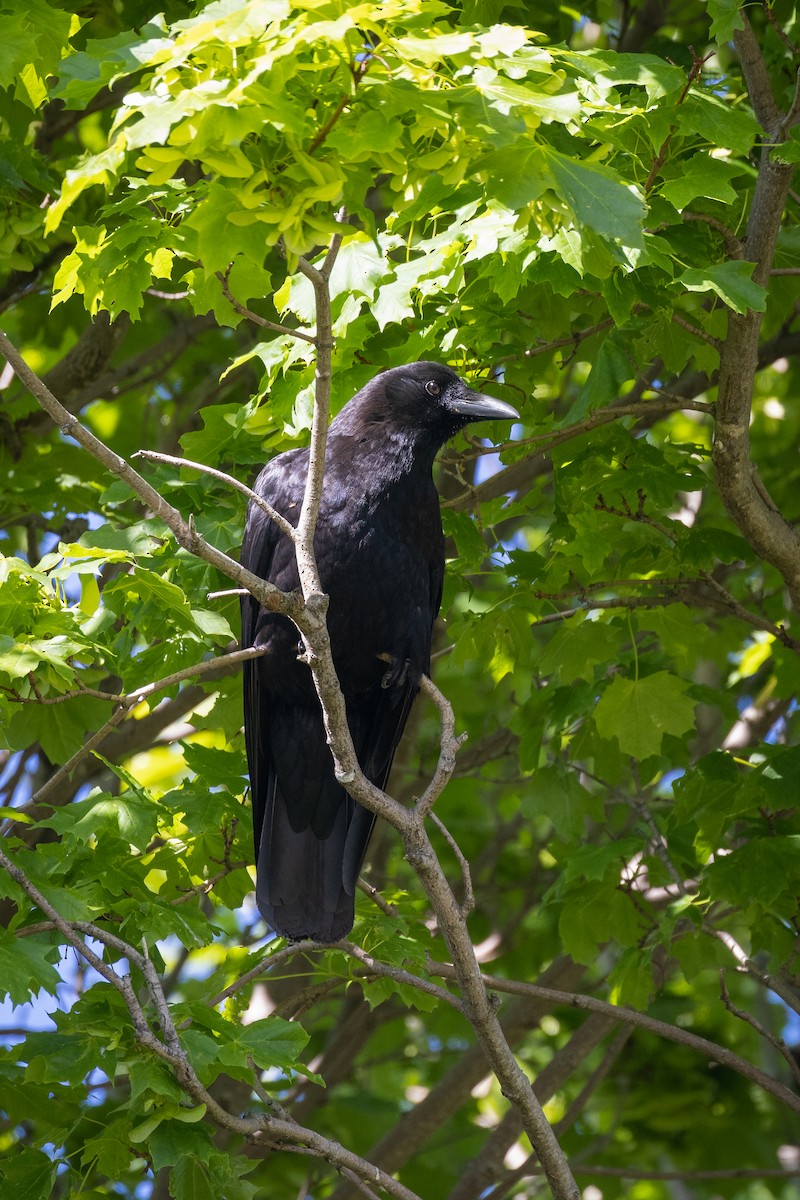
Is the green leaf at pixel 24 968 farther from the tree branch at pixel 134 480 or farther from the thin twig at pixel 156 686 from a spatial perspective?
the tree branch at pixel 134 480

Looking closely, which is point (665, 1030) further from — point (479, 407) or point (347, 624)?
point (479, 407)

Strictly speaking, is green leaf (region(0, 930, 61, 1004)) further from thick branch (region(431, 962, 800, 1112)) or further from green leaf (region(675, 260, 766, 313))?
green leaf (region(675, 260, 766, 313))

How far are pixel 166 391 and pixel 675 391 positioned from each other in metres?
2.63

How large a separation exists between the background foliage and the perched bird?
12 cm

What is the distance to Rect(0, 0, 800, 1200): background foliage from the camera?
249 centimetres

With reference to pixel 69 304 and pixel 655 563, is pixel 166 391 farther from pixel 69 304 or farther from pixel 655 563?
pixel 655 563

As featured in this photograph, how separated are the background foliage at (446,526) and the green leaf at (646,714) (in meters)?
0.01

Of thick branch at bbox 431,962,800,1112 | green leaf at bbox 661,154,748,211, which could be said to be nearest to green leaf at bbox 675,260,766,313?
green leaf at bbox 661,154,748,211

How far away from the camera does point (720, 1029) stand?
655 centimetres

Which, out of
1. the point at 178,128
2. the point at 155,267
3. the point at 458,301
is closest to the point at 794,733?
the point at 458,301

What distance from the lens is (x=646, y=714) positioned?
407cm

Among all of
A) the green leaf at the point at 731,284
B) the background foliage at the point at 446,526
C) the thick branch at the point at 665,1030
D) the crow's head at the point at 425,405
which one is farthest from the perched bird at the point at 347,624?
the green leaf at the point at 731,284

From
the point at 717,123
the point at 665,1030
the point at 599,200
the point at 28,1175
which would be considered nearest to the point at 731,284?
the point at 717,123

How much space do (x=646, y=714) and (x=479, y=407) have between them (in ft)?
3.44
